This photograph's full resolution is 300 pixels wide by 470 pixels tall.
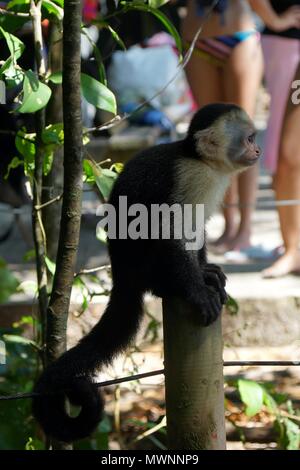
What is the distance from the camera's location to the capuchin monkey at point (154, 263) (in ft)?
7.27

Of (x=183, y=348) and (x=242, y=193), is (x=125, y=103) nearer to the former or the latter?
(x=242, y=193)

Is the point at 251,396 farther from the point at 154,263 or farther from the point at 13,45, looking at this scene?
the point at 13,45

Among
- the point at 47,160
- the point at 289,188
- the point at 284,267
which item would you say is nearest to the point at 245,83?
the point at 289,188

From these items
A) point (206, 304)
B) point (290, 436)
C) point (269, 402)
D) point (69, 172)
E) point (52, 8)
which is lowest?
point (290, 436)

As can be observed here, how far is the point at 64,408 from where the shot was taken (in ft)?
7.27

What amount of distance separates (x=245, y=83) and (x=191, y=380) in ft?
9.67

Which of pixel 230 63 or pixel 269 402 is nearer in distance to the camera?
pixel 269 402

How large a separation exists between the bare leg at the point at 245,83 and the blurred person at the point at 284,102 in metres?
0.07

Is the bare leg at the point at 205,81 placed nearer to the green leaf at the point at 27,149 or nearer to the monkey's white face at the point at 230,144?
the monkey's white face at the point at 230,144

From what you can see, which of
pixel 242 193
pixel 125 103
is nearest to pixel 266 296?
pixel 242 193

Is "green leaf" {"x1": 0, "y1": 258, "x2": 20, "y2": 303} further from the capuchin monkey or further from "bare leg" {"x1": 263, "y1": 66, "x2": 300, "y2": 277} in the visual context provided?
"bare leg" {"x1": 263, "y1": 66, "x2": 300, "y2": 277}

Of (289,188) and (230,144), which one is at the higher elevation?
(289,188)

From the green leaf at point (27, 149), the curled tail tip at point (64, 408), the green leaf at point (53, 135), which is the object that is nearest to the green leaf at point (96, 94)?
the green leaf at point (53, 135)

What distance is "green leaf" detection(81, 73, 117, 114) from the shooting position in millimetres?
2484
